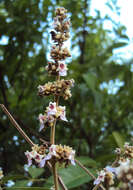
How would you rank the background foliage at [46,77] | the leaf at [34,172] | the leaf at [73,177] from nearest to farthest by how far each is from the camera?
the leaf at [73,177]
the leaf at [34,172]
the background foliage at [46,77]

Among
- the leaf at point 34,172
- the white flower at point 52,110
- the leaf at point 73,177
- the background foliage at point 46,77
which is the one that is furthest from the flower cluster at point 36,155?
the background foliage at point 46,77

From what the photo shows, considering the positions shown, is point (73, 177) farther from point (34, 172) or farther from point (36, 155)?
point (36, 155)

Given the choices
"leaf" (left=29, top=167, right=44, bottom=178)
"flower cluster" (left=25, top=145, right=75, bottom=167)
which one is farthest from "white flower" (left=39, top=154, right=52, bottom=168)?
"leaf" (left=29, top=167, right=44, bottom=178)

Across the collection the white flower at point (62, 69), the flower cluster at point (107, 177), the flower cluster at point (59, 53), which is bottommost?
the flower cluster at point (107, 177)

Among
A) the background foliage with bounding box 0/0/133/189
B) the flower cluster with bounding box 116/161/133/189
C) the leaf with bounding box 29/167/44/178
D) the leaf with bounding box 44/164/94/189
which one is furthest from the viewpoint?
the background foliage with bounding box 0/0/133/189

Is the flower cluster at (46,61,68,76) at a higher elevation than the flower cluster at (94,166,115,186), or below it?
higher

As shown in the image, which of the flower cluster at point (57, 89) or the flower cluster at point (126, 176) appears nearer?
the flower cluster at point (126, 176)

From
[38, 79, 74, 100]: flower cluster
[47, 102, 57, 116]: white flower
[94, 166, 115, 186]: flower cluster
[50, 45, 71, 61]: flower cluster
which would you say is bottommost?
[94, 166, 115, 186]: flower cluster

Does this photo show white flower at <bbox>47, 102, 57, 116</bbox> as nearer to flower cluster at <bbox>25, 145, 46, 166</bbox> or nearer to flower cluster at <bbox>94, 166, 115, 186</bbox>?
flower cluster at <bbox>25, 145, 46, 166</bbox>

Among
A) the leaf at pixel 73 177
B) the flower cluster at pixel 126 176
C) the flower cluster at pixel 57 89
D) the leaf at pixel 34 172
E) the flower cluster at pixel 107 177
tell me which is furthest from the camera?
the leaf at pixel 34 172

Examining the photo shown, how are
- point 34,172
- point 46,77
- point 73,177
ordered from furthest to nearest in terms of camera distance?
point 46,77, point 34,172, point 73,177

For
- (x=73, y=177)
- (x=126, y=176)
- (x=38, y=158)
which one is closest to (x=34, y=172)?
(x=73, y=177)

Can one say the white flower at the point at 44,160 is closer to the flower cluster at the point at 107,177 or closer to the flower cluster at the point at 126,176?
the flower cluster at the point at 107,177
